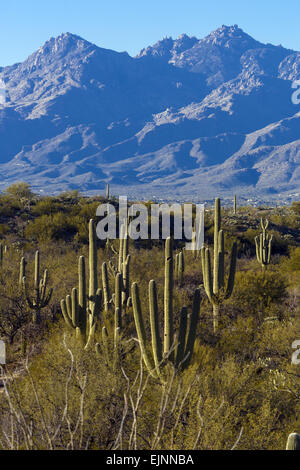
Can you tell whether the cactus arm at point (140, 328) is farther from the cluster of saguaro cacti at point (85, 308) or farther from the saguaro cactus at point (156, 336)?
the cluster of saguaro cacti at point (85, 308)

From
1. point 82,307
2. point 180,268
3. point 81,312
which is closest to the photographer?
point 81,312

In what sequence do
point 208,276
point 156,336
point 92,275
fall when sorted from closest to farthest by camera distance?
1. point 156,336
2. point 92,275
3. point 208,276

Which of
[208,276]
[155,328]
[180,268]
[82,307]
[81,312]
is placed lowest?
[81,312]

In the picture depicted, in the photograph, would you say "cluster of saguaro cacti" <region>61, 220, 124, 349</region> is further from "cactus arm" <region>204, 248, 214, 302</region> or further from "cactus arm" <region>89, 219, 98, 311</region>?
"cactus arm" <region>204, 248, 214, 302</region>

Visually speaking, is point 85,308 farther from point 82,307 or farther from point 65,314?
point 65,314

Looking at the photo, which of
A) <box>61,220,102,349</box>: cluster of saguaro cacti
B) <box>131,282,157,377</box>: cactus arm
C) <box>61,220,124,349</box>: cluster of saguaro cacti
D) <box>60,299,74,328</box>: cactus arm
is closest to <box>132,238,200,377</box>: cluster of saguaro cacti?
<box>131,282,157,377</box>: cactus arm

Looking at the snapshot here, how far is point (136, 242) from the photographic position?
2889 centimetres

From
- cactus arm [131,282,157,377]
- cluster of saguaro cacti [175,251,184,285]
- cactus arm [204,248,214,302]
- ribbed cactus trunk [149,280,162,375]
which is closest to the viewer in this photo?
ribbed cactus trunk [149,280,162,375]

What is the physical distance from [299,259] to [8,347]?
1554 centimetres

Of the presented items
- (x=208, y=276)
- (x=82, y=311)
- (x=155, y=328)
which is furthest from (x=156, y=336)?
(x=208, y=276)

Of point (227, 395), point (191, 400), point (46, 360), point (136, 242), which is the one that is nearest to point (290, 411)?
point (227, 395)

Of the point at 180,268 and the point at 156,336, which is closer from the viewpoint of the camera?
the point at 156,336

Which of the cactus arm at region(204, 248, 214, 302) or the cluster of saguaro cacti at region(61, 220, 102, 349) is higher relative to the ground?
the cactus arm at region(204, 248, 214, 302)

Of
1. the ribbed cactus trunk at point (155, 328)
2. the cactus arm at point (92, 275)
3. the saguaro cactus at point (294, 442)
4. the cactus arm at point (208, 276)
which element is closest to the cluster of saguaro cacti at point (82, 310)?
the cactus arm at point (92, 275)
